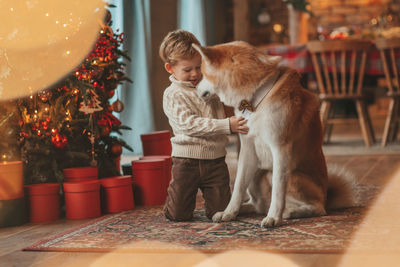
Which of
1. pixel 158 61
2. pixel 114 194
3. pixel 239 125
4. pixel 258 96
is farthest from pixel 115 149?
pixel 158 61

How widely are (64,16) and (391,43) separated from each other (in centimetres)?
294

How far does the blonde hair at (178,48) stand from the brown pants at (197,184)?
45 cm

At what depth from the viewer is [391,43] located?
435 centimetres

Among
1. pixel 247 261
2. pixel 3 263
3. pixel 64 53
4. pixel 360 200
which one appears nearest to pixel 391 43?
pixel 360 200

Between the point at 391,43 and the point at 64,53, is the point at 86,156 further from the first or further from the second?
the point at 391,43

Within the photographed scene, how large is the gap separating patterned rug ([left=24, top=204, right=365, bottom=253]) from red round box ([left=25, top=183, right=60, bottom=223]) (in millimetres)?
252

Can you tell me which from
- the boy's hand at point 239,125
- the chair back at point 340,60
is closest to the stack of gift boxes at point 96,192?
the boy's hand at point 239,125

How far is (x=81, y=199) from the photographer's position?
2.37 meters

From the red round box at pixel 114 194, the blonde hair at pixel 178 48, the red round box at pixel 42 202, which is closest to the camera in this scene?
the blonde hair at pixel 178 48

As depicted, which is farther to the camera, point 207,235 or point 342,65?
point 342,65

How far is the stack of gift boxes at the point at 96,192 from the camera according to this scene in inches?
92.9

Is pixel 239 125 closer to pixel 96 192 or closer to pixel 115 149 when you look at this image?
pixel 96 192

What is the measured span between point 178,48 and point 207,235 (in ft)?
2.63

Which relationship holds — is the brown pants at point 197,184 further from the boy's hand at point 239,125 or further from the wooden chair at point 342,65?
the wooden chair at point 342,65
